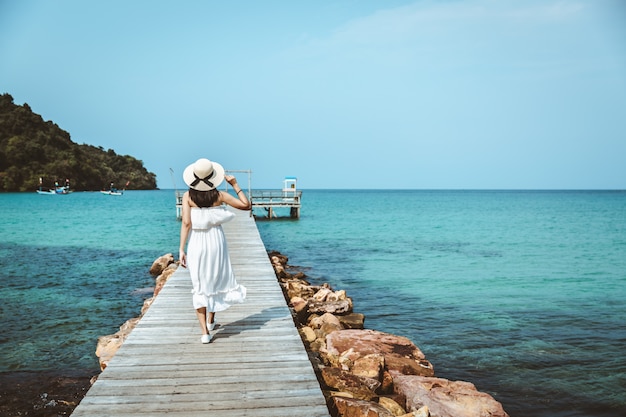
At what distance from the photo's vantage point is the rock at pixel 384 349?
6.66 metres

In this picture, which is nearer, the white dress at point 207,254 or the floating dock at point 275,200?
the white dress at point 207,254

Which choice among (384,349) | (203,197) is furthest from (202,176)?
(384,349)

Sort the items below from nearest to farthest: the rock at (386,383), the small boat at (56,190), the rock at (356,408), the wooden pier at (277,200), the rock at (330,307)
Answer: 1. the rock at (356,408)
2. the rock at (386,383)
3. the rock at (330,307)
4. the wooden pier at (277,200)
5. the small boat at (56,190)

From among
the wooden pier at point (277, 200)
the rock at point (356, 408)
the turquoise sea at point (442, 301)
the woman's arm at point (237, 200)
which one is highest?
the woman's arm at point (237, 200)

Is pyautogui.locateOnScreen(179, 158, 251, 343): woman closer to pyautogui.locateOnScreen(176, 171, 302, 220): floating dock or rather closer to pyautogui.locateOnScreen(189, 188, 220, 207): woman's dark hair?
pyautogui.locateOnScreen(189, 188, 220, 207): woman's dark hair

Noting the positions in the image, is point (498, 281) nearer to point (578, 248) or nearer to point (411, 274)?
point (411, 274)

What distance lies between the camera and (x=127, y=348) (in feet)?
16.9

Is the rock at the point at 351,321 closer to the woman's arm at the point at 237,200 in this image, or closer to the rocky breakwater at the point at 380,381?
the rocky breakwater at the point at 380,381

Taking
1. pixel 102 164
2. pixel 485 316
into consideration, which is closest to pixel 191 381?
pixel 485 316

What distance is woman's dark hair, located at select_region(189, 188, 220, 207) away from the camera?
196 inches

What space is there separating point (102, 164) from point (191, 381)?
134835mm

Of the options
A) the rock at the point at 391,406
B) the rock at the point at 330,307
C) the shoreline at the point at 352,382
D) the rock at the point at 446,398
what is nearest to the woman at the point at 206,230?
the shoreline at the point at 352,382

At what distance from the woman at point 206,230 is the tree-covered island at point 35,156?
10214 centimetres

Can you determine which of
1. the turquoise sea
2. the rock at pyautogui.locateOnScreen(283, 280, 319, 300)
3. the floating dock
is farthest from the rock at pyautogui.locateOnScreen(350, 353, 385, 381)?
the floating dock
